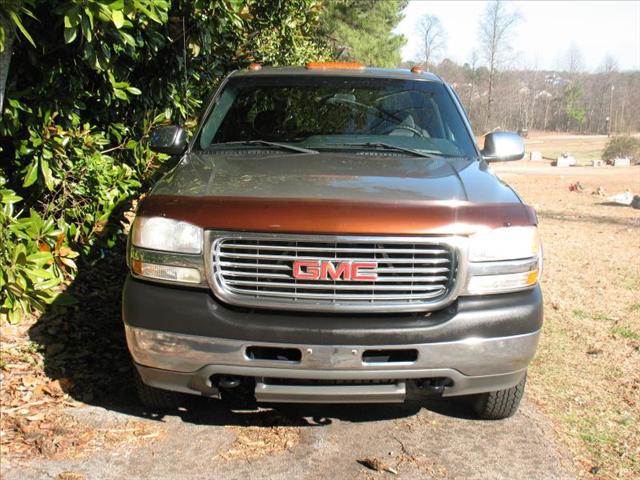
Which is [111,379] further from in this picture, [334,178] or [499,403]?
[499,403]

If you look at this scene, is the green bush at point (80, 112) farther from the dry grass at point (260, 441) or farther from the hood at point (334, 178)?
the dry grass at point (260, 441)

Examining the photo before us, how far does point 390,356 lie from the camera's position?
10.1 feet

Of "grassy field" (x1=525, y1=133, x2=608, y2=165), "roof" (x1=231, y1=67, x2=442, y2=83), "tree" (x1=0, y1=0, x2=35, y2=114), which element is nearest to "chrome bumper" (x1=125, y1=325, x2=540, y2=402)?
"tree" (x1=0, y1=0, x2=35, y2=114)

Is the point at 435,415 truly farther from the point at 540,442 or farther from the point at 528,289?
the point at 528,289

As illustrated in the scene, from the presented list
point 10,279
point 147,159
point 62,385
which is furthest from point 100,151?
point 62,385

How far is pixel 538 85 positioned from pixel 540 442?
89553mm

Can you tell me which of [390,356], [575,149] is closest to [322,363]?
[390,356]

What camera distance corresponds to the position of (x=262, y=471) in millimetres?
3199

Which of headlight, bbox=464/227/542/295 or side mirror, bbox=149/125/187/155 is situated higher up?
side mirror, bbox=149/125/187/155

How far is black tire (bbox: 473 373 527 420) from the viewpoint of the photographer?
142 inches

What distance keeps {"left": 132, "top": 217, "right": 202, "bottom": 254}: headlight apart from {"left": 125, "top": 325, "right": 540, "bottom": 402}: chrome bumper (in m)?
0.39

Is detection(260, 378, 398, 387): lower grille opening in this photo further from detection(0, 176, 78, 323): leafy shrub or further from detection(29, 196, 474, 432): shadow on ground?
detection(0, 176, 78, 323): leafy shrub

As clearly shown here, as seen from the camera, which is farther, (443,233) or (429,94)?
(429,94)

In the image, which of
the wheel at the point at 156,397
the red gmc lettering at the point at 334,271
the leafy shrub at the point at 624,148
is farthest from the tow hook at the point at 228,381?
the leafy shrub at the point at 624,148
